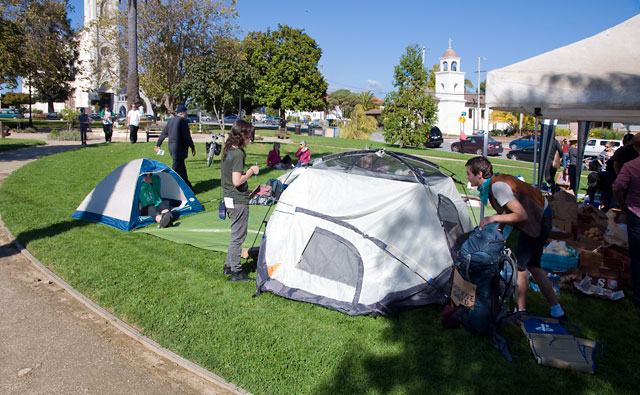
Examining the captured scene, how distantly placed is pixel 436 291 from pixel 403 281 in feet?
1.28

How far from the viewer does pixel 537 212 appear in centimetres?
434

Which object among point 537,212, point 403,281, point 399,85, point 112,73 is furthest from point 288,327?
point 112,73

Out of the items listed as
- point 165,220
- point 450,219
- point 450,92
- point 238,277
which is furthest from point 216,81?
point 450,92

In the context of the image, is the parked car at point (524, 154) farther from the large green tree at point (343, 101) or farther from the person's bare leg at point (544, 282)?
the large green tree at point (343, 101)

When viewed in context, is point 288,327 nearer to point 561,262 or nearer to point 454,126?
point 561,262

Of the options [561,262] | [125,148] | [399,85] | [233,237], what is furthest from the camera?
[399,85]

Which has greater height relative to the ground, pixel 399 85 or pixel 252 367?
pixel 399 85

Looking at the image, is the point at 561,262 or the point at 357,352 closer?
the point at 357,352

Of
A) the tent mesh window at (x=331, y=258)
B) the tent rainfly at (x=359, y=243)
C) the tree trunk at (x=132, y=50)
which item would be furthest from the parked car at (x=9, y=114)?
the tent mesh window at (x=331, y=258)

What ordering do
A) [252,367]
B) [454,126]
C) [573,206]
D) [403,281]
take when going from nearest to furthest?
[252,367]
[403,281]
[573,206]
[454,126]

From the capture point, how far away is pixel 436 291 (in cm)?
489

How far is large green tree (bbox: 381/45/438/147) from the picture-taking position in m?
26.6

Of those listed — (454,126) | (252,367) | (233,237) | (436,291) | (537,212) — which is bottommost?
(252,367)

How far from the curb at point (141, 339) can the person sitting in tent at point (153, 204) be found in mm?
2029
